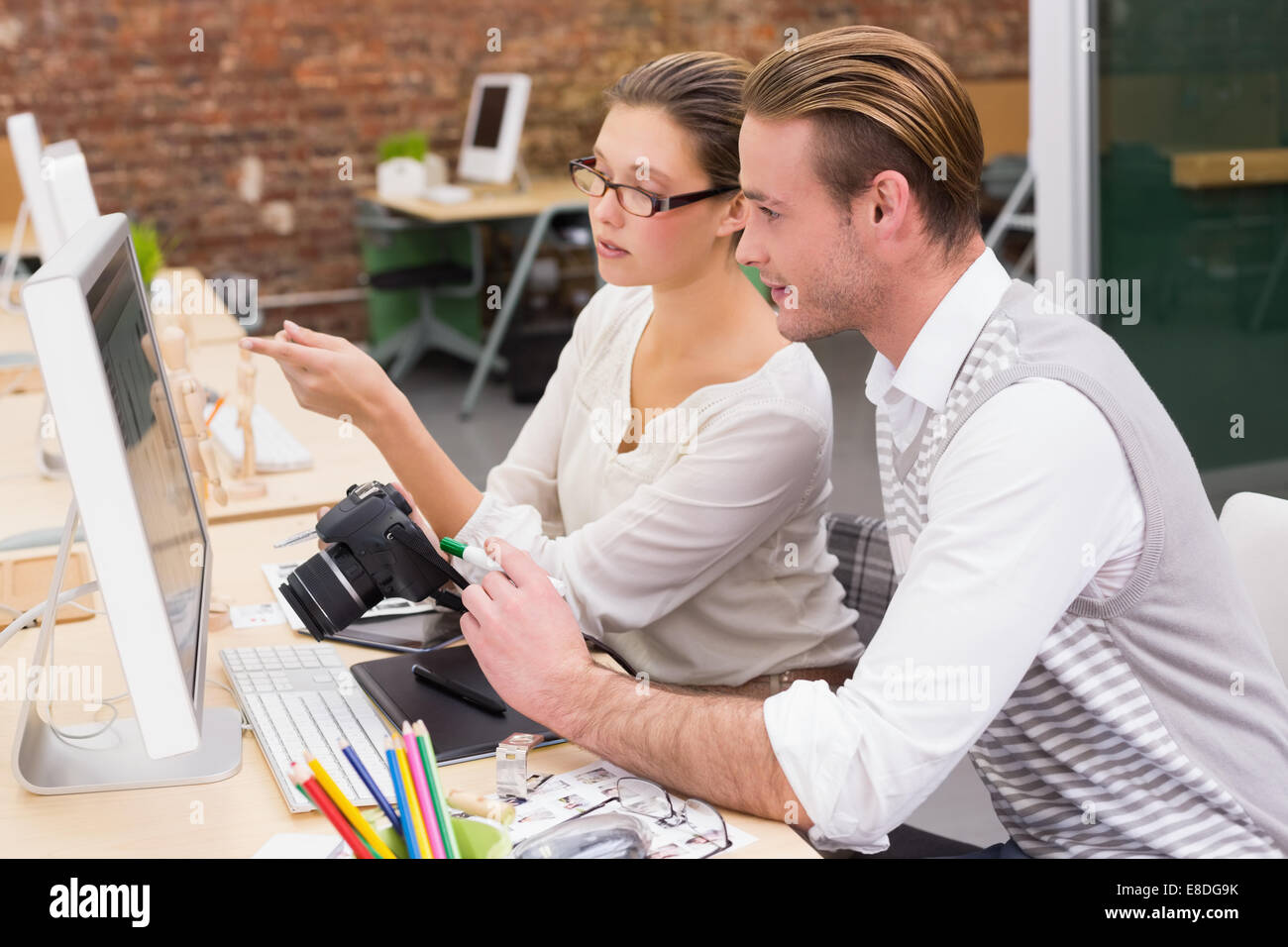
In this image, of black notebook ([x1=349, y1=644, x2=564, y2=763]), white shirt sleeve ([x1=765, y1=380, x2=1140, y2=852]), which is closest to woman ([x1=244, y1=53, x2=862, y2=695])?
black notebook ([x1=349, y1=644, x2=564, y2=763])

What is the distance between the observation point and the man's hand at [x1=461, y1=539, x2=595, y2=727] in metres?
1.14

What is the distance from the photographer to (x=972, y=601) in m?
1.00

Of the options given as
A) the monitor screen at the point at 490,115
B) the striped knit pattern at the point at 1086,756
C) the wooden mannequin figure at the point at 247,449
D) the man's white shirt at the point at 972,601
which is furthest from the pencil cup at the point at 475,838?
the monitor screen at the point at 490,115

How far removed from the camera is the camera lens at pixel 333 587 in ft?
4.23

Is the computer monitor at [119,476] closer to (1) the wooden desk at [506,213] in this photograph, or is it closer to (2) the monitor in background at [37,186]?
(2) the monitor in background at [37,186]

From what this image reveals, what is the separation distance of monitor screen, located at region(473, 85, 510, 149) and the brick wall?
1.41 feet

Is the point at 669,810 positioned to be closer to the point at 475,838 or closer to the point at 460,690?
the point at 475,838

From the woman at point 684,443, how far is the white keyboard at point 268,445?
2.14 ft

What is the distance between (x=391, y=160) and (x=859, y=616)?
475 cm

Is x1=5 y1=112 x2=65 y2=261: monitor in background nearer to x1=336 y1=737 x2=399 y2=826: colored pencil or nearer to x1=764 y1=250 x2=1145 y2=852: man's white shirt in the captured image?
x1=336 y1=737 x2=399 y2=826: colored pencil

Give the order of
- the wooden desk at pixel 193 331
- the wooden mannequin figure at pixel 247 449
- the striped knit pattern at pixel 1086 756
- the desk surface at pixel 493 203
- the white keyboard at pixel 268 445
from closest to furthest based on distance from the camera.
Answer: the striped knit pattern at pixel 1086 756 → the wooden mannequin figure at pixel 247 449 → the white keyboard at pixel 268 445 → the wooden desk at pixel 193 331 → the desk surface at pixel 493 203

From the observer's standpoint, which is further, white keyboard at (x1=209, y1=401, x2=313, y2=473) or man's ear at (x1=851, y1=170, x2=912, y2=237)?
white keyboard at (x1=209, y1=401, x2=313, y2=473)

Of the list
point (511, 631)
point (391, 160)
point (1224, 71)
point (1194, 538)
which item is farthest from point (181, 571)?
point (391, 160)

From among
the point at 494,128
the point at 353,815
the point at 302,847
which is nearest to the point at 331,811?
the point at 353,815
